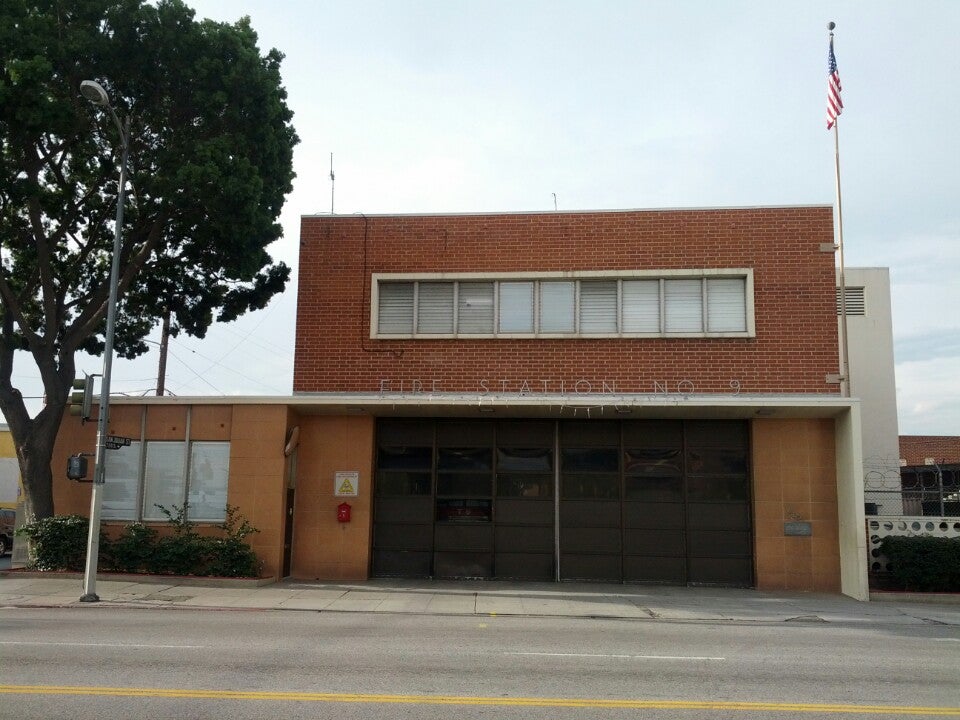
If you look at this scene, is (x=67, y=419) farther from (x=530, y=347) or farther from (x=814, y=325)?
(x=814, y=325)

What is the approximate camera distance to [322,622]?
1352 centimetres

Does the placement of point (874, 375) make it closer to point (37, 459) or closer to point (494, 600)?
point (494, 600)

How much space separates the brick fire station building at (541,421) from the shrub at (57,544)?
1.21 meters

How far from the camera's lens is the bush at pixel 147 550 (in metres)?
17.9

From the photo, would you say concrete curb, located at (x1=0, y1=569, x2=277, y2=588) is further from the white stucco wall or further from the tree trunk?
the white stucco wall

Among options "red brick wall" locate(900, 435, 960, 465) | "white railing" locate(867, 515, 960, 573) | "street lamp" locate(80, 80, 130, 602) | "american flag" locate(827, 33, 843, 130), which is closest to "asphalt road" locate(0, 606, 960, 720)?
"street lamp" locate(80, 80, 130, 602)

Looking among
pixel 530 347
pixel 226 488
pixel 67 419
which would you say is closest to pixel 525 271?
pixel 530 347

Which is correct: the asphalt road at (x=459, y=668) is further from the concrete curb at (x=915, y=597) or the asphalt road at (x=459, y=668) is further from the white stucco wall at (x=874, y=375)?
the white stucco wall at (x=874, y=375)

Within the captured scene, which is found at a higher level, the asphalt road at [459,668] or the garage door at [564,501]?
the garage door at [564,501]

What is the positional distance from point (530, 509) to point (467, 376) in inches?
133

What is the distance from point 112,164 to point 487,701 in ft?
55.2

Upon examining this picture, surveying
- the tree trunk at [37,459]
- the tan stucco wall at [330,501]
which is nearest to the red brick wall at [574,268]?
the tan stucco wall at [330,501]

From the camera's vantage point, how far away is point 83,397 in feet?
55.2

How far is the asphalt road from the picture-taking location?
25.3ft
